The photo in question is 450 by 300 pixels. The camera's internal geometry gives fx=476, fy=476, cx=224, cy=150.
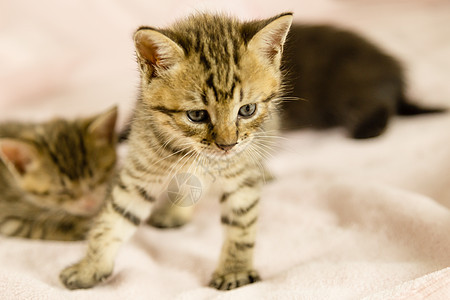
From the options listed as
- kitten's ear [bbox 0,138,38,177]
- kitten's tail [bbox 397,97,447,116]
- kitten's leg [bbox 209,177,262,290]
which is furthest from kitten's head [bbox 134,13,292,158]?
kitten's tail [bbox 397,97,447,116]

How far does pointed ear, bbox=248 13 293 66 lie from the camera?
1.10 metres

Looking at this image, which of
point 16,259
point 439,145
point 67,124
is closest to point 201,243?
point 16,259

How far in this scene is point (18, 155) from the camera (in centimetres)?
160

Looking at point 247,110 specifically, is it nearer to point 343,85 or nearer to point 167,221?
point 167,221

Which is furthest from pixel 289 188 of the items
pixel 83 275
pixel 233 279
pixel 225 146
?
pixel 83 275

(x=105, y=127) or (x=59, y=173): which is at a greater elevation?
(x=105, y=127)

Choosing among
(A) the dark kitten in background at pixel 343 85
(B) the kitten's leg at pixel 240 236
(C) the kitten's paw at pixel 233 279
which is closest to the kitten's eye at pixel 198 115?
(B) the kitten's leg at pixel 240 236

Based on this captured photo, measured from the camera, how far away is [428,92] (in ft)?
7.32

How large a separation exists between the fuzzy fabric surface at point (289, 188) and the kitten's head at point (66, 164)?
0.19 m

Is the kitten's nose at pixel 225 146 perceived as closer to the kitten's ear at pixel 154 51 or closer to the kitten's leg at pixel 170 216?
the kitten's ear at pixel 154 51

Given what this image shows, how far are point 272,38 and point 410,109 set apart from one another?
1.24 m

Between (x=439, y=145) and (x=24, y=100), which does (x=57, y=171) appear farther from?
(x=439, y=145)

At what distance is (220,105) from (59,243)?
2.53 feet

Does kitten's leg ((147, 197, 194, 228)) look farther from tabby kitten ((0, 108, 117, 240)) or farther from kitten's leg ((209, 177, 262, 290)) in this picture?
kitten's leg ((209, 177, 262, 290))
